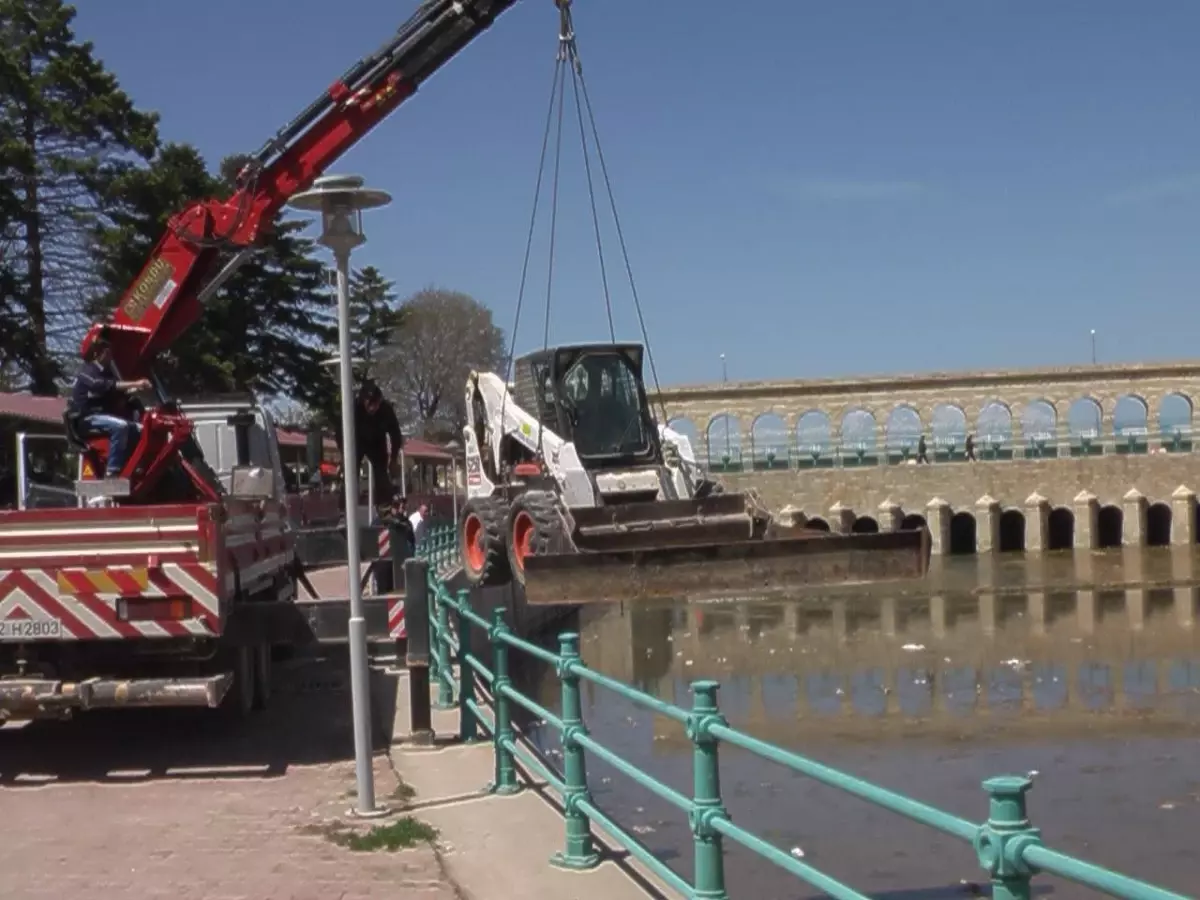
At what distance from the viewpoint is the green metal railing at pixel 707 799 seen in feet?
10.6

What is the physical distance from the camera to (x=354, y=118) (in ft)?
45.1

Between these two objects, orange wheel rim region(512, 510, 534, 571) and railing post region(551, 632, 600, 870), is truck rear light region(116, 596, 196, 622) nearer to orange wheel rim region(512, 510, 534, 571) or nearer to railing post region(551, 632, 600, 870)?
railing post region(551, 632, 600, 870)

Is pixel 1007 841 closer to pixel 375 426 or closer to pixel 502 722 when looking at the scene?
pixel 502 722

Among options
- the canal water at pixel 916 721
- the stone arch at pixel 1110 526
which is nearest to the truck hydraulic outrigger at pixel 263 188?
the canal water at pixel 916 721

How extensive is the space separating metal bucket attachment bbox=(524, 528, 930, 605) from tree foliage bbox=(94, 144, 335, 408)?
79.1 feet

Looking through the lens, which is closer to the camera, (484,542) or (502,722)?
(502,722)

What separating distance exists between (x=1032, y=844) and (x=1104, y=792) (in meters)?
9.45

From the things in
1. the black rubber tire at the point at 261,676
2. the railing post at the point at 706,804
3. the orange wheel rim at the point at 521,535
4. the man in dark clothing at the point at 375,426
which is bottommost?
the black rubber tire at the point at 261,676

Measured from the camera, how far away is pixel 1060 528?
172 ft

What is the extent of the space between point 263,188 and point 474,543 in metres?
4.49

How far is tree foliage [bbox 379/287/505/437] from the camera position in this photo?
71438 mm

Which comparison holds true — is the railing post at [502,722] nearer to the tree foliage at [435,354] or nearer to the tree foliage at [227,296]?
the tree foliage at [227,296]

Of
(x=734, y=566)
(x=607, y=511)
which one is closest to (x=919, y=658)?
(x=607, y=511)

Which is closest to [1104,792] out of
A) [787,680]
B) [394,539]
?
[787,680]
